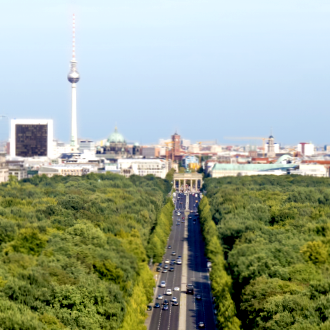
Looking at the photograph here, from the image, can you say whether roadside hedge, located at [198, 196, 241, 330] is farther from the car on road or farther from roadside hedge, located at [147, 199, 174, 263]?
roadside hedge, located at [147, 199, 174, 263]

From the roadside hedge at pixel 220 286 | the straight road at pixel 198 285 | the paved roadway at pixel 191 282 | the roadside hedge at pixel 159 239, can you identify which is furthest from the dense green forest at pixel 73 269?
the roadside hedge at pixel 220 286

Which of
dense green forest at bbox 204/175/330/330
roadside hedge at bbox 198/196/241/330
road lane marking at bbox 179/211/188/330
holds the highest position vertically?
dense green forest at bbox 204/175/330/330

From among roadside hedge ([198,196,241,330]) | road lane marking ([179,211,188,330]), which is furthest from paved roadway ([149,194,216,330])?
roadside hedge ([198,196,241,330])

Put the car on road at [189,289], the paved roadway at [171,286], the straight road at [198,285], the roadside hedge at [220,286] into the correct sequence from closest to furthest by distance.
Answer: the roadside hedge at [220,286] → the paved roadway at [171,286] → the straight road at [198,285] → the car on road at [189,289]

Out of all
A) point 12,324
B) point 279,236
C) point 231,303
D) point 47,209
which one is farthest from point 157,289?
point 12,324

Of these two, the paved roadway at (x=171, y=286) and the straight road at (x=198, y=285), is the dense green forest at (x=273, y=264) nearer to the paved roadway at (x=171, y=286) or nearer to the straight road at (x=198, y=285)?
the straight road at (x=198, y=285)

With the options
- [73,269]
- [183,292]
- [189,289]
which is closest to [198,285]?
[189,289]
